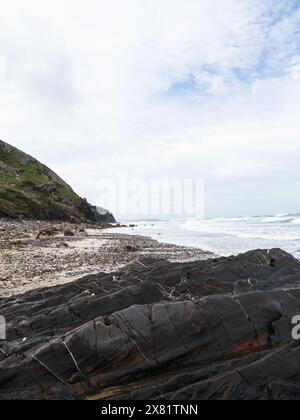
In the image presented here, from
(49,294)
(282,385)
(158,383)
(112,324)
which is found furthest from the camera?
(49,294)

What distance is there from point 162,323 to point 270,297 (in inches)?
76.8

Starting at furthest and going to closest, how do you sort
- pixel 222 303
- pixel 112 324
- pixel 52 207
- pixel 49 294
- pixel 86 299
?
pixel 52 207
pixel 49 294
pixel 86 299
pixel 222 303
pixel 112 324

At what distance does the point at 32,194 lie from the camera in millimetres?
72625

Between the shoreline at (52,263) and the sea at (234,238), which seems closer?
the shoreline at (52,263)

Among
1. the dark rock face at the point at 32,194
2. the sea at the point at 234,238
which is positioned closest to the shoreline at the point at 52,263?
the sea at the point at 234,238

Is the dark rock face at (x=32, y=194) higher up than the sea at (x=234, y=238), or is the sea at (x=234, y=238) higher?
the dark rock face at (x=32, y=194)

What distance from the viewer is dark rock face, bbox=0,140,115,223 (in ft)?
210

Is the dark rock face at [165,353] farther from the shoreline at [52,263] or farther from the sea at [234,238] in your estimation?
the sea at [234,238]

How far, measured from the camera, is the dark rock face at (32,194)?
64.1 metres

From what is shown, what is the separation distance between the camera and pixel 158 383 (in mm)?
5332

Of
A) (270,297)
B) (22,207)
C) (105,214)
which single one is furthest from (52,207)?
(270,297)

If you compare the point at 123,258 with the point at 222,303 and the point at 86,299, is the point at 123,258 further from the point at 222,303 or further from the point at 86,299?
the point at 222,303

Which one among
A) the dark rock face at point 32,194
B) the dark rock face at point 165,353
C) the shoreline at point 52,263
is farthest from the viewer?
the dark rock face at point 32,194
